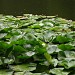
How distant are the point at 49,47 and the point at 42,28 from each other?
904 mm

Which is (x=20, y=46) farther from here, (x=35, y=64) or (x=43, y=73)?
(x=43, y=73)

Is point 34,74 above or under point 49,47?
under

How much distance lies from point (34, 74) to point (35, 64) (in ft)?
0.46

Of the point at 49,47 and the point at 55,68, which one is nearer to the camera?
the point at 55,68

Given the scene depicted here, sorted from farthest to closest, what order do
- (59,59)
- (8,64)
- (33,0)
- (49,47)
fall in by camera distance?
(33,0) < (49,47) < (59,59) < (8,64)

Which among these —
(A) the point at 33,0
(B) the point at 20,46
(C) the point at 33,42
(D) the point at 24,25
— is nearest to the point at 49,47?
(C) the point at 33,42

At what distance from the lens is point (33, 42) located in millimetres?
1870

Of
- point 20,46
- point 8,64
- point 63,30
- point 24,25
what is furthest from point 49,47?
point 24,25

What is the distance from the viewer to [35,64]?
5.43ft

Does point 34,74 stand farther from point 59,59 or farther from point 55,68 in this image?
point 59,59

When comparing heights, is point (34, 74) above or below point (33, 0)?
below

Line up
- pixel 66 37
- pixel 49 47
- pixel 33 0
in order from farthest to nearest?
pixel 33 0
pixel 66 37
pixel 49 47

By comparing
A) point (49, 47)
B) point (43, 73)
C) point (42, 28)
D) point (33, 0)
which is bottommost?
point (43, 73)

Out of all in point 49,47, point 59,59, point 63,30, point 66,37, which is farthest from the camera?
point 63,30
